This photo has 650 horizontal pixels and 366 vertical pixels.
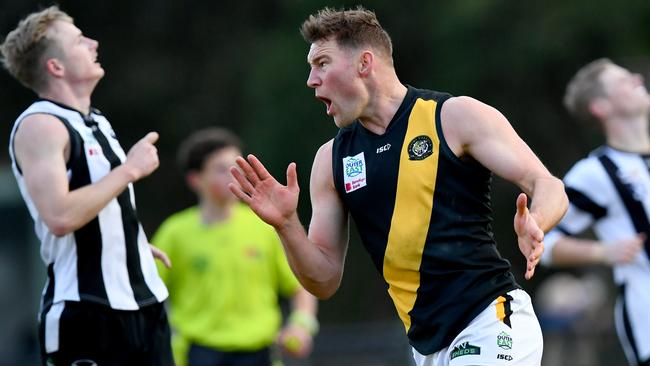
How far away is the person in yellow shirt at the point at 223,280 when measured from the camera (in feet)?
28.5

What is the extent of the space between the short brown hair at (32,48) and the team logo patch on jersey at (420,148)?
1.95 m

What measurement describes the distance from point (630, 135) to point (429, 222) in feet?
9.15

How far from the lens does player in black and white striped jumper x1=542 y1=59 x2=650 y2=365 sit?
287 inches

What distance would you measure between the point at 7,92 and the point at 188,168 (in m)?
13.9

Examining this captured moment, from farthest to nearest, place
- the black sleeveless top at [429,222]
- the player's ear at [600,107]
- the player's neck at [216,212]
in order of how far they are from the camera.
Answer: the player's neck at [216,212], the player's ear at [600,107], the black sleeveless top at [429,222]

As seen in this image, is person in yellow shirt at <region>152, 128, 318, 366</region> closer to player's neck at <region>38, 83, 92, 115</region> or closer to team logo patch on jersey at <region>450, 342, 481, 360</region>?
player's neck at <region>38, 83, 92, 115</region>

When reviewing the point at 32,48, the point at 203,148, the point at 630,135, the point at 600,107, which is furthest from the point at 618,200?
the point at 32,48

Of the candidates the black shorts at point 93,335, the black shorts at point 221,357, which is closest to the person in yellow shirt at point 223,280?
the black shorts at point 221,357

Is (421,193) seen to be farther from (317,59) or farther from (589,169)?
(589,169)

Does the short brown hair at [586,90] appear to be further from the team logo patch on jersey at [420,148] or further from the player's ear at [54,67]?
the player's ear at [54,67]

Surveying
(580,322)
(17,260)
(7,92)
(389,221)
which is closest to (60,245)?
(389,221)

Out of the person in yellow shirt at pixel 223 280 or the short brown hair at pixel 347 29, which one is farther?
the person in yellow shirt at pixel 223 280

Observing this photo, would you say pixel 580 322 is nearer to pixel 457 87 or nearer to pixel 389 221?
pixel 457 87

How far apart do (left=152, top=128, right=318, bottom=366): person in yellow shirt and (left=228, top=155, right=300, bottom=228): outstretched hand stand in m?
Answer: 3.36
